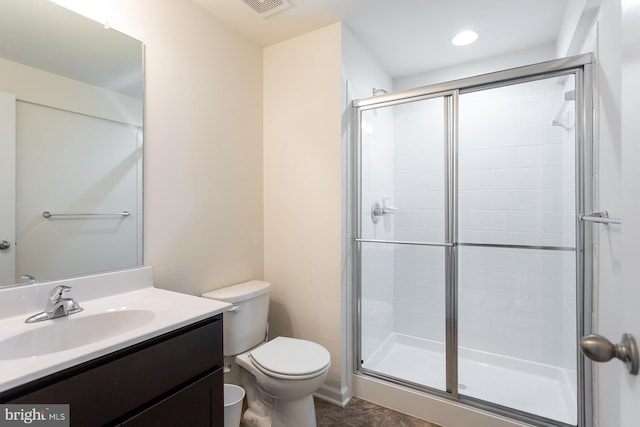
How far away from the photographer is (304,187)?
6.83 feet

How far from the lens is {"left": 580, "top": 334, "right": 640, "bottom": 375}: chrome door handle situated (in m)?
0.46

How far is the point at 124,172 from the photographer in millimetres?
1439

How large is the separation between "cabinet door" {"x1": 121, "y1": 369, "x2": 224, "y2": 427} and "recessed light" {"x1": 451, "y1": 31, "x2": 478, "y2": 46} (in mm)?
2457

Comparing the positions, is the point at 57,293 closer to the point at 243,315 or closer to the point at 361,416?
the point at 243,315

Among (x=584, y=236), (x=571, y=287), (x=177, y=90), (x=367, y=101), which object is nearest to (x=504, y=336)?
(x=571, y=287)

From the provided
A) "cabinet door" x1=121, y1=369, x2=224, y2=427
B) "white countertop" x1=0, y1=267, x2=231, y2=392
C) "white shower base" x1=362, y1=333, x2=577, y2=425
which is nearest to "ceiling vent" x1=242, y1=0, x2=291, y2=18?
"white countertop" x1=0, y1=267, x2=231, y2=392

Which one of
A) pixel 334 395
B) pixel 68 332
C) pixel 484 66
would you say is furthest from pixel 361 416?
pixel 484 66

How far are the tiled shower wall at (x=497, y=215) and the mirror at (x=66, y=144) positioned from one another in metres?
1.65

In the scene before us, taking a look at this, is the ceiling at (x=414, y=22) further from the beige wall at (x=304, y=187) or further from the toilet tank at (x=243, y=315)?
the toilet tank at (x=243, y=315)

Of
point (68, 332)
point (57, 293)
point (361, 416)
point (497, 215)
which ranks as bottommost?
point (361, 416)

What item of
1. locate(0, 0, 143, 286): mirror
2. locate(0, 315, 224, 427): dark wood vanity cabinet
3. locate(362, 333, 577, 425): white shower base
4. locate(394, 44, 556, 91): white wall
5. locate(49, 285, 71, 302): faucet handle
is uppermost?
locate(394, 44, 556, 91): white wall

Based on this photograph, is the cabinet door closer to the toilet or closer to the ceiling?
the toilet

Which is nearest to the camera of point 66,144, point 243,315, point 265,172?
point 66,144

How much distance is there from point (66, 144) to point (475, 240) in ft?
7.35
